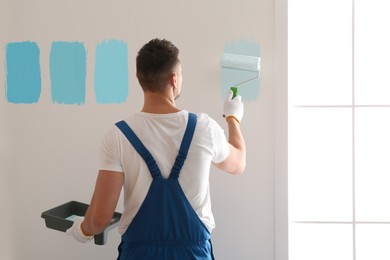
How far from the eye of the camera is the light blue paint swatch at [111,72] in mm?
1892

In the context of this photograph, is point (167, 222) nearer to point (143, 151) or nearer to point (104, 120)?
point (143, 151)

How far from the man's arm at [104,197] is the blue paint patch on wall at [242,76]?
0.79 meters

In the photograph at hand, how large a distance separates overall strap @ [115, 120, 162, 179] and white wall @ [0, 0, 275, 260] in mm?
681

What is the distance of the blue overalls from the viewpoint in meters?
1.22
